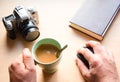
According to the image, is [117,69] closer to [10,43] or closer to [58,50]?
[58,50]

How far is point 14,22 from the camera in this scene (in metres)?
0.77

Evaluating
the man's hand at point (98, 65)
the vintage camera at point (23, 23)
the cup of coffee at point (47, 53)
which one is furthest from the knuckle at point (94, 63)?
the vintage camera at point (23, 23)

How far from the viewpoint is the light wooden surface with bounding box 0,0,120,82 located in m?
0.73

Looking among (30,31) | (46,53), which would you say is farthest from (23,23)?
(46,53)

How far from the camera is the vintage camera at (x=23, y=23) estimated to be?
759 millimetres

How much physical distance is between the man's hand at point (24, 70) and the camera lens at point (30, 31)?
0.39ft

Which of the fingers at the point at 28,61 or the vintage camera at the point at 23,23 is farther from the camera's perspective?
the vintage camera at the point at 23,23

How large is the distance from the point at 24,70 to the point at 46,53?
0.08m

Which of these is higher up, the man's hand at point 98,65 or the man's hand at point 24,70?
the man's hand at point 98,65

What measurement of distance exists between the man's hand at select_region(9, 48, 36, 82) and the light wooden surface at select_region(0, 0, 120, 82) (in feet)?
0.24

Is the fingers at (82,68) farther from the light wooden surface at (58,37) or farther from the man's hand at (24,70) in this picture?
the man's hand at (24,70)

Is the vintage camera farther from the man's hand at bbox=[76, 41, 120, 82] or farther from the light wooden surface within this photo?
the man's hand at bbox=[76, 41, 120, 82]

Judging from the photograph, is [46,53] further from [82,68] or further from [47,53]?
[82,68]

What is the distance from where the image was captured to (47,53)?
2.24 ft
